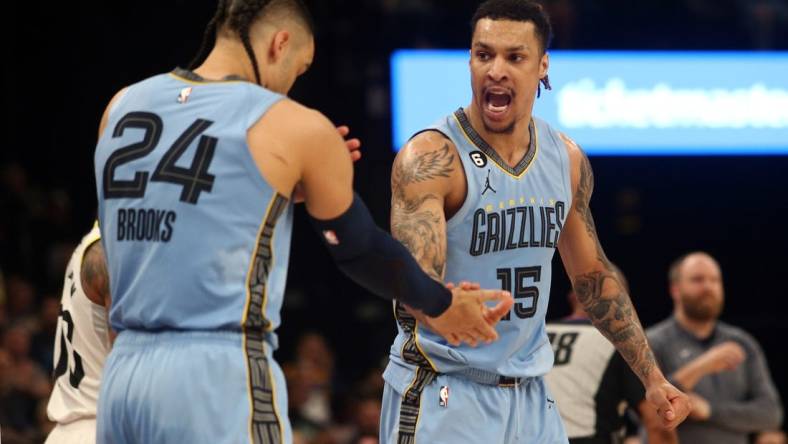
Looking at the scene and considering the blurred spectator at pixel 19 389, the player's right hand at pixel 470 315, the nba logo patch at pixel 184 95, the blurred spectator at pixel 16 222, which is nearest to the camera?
the nba logo patch at pixel 184 95

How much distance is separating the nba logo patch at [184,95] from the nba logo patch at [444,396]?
167 cm

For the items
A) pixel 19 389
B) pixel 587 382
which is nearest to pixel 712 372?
pixel 587 382

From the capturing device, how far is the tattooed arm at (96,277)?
15.2 ft

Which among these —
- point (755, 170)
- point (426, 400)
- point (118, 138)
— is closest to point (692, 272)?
point (426, 400)

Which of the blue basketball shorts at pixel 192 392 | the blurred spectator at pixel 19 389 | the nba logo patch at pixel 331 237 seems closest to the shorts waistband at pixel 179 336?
the blue basketball shorts at pixel 192 392

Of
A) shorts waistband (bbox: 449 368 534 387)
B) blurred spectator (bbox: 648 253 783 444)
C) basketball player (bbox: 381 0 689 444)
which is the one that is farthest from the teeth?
blurred spectator (bbox: 648 253 783 444)

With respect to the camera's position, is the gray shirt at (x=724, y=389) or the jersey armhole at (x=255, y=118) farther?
the gray shirt at (x=724, y=389)

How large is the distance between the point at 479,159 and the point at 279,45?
1.38 metres

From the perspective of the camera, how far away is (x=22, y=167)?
46.1ft

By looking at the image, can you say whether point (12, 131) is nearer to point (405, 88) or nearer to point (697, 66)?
point (405, 88)

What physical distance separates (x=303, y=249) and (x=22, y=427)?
202 inches

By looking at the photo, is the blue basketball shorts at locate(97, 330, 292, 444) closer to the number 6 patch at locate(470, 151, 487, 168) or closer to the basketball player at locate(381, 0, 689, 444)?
the basketball player at locate(381, 0, 689, 444)

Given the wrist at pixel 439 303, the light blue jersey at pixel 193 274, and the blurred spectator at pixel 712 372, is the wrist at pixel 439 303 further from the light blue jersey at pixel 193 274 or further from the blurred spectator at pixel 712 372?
the blurred spectator at pixel 712 372

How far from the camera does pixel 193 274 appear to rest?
3619 mm
